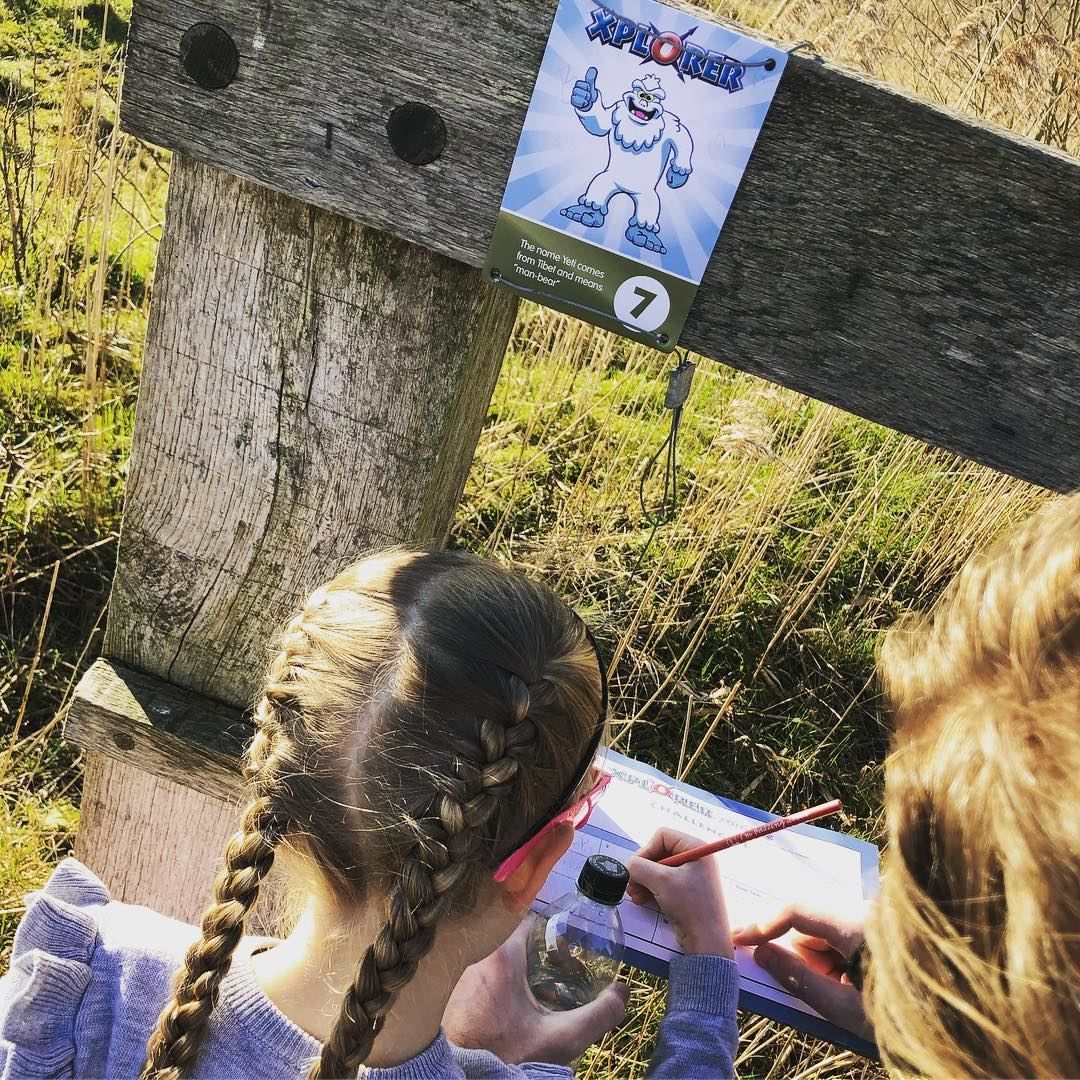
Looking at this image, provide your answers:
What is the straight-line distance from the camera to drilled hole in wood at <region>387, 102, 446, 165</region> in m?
1.18

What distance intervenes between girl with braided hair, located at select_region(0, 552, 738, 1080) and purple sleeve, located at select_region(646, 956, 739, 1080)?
0.25 meters

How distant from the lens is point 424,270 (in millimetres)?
1313

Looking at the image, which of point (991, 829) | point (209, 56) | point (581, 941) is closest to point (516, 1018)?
point (581, 941)

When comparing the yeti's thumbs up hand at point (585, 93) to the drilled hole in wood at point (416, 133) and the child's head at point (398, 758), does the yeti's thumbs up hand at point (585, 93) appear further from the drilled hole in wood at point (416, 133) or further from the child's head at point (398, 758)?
the child's head at point (398, 758)

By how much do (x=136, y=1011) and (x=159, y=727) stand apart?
44 centimetres

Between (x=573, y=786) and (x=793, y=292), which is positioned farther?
(x=573, y=786)

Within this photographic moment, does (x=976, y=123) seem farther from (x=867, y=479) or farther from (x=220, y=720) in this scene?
(x=867, y=479)

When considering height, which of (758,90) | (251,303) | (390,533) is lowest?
(390,533)

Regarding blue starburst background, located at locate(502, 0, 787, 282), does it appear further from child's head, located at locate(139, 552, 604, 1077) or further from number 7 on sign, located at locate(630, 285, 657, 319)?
child's head, located at locate(139, 552, 604, 1077)

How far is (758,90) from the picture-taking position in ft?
3.61

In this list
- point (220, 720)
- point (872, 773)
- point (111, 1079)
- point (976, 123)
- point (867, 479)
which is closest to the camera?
point (976, 123)

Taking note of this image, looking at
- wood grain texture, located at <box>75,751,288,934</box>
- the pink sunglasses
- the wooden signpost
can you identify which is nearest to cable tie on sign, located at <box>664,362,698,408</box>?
the wooden signpost

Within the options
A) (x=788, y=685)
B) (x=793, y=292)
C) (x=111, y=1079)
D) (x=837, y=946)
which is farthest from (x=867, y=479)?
(x=111, y=1079)

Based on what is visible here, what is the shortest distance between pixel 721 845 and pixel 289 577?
2.30ft
